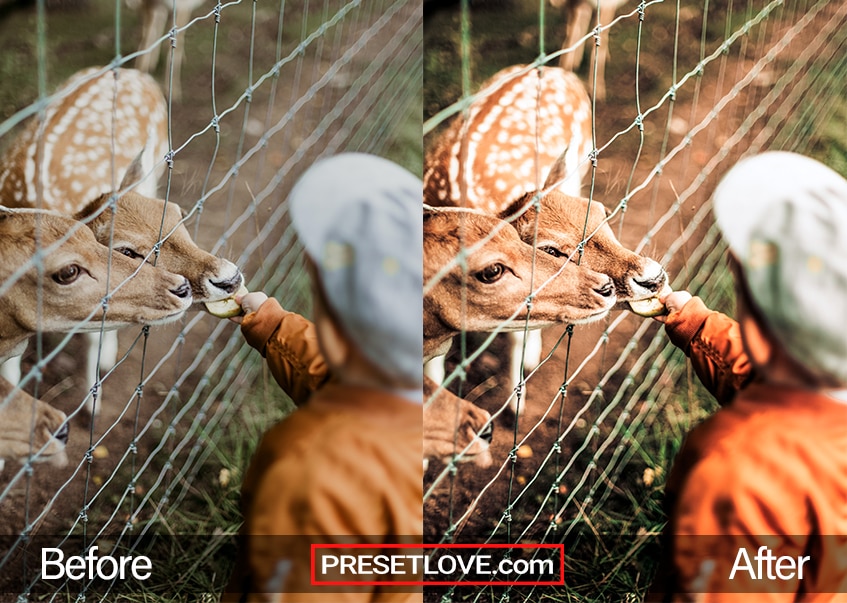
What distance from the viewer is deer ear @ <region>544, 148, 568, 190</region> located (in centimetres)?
131

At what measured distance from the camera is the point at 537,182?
1.32 metres

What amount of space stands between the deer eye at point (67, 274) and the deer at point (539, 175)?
1.71 feet

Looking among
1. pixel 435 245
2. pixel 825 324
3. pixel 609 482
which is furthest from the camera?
pixel 609 482

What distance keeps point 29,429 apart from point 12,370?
93 millimetres

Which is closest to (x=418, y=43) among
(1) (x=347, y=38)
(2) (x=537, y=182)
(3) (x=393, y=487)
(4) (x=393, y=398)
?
(1) (x=347, y=38)

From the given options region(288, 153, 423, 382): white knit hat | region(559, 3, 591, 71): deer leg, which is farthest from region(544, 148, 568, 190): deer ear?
Answer: region(288, 153, 423, 382): white knit hat

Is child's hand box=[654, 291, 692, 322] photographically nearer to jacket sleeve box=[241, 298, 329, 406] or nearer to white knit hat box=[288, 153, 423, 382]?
white knit hat box=[288, 153, 423, 382]

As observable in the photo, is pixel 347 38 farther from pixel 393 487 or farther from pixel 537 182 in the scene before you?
pixel 393 487

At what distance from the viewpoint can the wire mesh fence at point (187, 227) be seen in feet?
4.10

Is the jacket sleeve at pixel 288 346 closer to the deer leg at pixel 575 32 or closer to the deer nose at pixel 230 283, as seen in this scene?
the deer nose at pixel 230 283

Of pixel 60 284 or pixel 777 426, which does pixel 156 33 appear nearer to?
pixel 60 284

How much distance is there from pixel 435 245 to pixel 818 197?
0.54 metres

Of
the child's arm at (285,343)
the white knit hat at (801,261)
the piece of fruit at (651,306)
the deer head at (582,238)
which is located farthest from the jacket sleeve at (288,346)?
the white knit hat at (801,261)

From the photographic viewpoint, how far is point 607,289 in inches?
51.4
